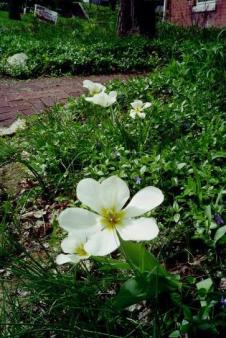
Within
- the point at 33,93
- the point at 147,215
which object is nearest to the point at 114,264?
the point at 147,215

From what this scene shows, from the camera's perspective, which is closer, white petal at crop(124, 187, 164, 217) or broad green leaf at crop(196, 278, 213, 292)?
white petal at crop(124, 187, 164, 217)

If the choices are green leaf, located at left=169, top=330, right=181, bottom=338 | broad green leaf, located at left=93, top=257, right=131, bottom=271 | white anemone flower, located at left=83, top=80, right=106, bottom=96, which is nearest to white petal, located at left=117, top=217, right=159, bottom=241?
broad green leaf, located at left=93, top=257, right=131, bottom=271

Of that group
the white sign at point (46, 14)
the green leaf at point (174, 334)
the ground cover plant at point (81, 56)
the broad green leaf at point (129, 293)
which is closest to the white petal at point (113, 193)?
the broad green leaf at point (129, 293)

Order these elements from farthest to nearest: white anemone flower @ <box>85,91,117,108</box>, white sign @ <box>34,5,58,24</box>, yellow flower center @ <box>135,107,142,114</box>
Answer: white sign @ <box>34,5,58,24</box>
yellow flower center @ <box>135,107,142,114</box>
white anemone flower @ <box>85,91,117,108</box>

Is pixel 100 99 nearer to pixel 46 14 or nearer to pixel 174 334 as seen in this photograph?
pixel 174 334

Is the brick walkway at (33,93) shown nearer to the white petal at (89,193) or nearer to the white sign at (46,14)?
the white petal at (89,193)

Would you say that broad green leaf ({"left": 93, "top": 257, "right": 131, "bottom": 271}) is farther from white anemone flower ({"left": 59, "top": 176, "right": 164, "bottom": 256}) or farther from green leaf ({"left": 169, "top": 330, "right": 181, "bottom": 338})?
white anemone flower ({"left": 59, "top": 176, "right": 164, "bottom": 256})

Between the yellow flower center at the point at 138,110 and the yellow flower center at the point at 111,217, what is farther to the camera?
the yellow flower center at the point at 138,110
